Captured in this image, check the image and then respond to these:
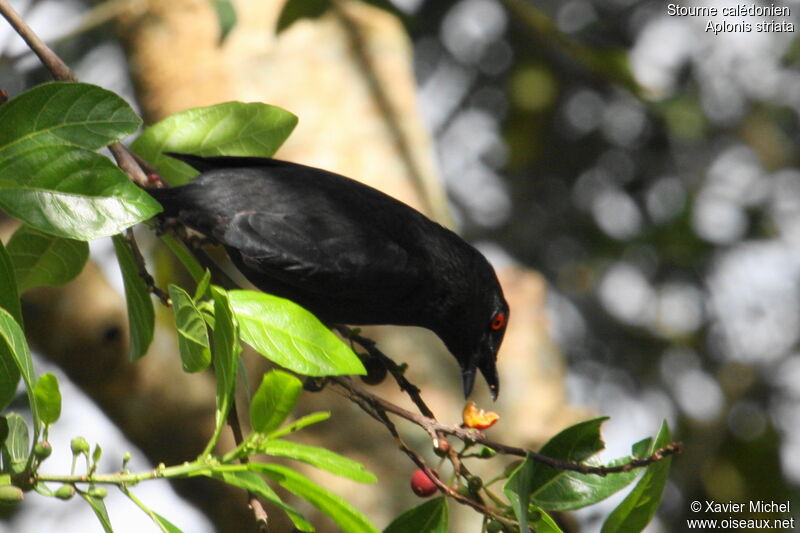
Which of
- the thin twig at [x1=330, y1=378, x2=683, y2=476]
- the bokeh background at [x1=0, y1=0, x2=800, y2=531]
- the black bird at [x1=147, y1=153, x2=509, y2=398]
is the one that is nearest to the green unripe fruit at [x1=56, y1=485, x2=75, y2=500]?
the thin twig at [x1=330, y1=378, x2=683, y2=476]

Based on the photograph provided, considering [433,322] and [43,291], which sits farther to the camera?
[43,291]

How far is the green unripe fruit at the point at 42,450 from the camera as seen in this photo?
1687 millimetres

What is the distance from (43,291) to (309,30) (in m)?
2.41

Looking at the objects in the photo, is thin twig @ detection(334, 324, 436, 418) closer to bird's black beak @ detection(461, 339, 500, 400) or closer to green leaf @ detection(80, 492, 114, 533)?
bird's black beak @ detection(461, 339, 500, 400)

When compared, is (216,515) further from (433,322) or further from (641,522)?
(641,522)

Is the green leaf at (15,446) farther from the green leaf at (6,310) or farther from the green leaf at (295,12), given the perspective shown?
the green leaf at (295,12)

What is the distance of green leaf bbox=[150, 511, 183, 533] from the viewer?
5.80 feet

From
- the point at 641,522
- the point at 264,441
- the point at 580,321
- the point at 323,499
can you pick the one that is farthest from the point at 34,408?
the point at 580,321

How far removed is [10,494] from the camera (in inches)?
65.7

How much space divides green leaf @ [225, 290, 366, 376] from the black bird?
1069 mm

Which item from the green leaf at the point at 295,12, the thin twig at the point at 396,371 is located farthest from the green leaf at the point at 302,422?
the green leaf at the point at 295,12

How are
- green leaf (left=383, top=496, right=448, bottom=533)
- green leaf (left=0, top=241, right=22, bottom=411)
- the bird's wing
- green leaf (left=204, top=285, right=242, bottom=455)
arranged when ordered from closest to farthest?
green leaf (left=204, top=285, right=242, bottom=455) → green leaf (left=0, top=241, right=22, bottom=411) → green leaf (left=383, top=496, right=448, bottom=533) → the bird's wing

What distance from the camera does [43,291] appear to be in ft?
12.7

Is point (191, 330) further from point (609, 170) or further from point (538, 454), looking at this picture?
point (609, 170)
